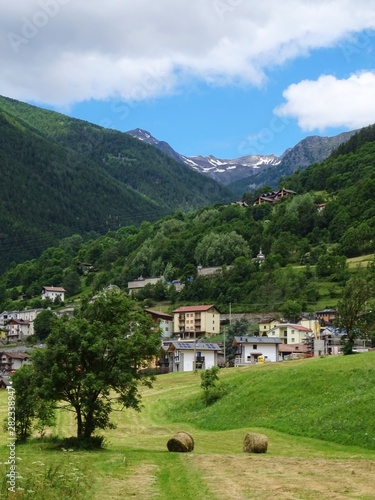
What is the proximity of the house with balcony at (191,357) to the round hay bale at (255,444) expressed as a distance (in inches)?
3000

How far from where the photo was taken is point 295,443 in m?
39.1

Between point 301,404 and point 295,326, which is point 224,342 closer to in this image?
point 295,326

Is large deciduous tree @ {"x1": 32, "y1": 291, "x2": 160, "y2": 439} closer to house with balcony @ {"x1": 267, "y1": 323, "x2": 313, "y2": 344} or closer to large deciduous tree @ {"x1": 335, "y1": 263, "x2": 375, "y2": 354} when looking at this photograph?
large deciduous tree @ {"x1": 335, "y1": 263, "x2": 375, "y2": 354}

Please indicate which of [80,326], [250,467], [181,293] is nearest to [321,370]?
[80,326]

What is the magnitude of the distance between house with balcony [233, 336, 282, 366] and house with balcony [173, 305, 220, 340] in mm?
37071

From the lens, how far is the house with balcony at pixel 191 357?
112m

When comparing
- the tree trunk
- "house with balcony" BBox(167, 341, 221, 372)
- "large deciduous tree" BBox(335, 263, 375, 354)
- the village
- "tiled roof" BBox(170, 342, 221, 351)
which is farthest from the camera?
"tiled roof" BBox(170, 342, 221, 351)

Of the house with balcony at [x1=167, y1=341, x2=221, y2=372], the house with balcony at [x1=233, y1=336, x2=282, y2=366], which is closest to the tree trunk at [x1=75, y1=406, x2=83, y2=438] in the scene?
the house with balcony at [x1=167, y1=341, x2=221, y2=372]

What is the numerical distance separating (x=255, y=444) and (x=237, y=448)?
2696mm

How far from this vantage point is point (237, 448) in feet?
124

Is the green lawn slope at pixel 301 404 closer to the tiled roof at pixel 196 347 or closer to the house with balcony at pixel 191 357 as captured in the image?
the house with balcony at pixel 191 357

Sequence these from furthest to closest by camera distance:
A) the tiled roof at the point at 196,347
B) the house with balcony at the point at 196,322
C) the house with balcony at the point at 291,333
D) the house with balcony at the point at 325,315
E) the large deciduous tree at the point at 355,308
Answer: the house with balcony at the point at 196,322 → the house with balcony at the point at 325,315 → the house with balcony at the point at 291,333 → the tiled roof at the point at 196,347 → the large deciduous tree at the point at 355,308

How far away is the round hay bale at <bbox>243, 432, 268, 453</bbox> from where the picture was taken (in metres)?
35.3

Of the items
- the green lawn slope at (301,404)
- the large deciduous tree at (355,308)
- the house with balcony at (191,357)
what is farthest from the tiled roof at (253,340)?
the green lawn slope at (301,404)
